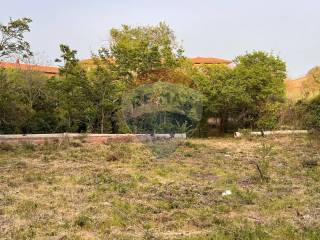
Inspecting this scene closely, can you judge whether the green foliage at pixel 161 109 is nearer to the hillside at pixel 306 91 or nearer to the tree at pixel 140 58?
the tree at pixel 140 58

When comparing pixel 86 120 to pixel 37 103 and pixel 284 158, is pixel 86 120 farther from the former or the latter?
pixel 284 158

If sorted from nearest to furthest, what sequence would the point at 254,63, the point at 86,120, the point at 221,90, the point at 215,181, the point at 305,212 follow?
the point at 305,212
the point at 215,181
the point at 86,120
the point at 221,90
the point at 254,63

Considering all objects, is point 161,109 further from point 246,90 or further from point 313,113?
point 246,90

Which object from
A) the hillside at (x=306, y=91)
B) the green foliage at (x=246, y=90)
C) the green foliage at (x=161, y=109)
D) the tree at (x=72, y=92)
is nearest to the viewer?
the green foliage at (x=161, y=109)

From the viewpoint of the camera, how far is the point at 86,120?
60.3 feet

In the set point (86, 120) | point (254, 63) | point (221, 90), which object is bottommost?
point (86, 120)

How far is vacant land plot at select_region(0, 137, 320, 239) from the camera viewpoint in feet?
17.8

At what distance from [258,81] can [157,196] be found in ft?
47.9

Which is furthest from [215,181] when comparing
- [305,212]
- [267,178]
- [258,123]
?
[258,123]

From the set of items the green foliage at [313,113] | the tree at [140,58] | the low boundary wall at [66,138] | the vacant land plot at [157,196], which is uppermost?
the tree at [140,58]

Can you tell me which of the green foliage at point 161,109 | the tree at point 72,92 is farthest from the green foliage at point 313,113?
the tree at point 72,92

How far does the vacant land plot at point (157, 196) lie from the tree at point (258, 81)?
28.1ft

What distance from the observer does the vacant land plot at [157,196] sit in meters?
5.42

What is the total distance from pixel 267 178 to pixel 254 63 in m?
14.5
